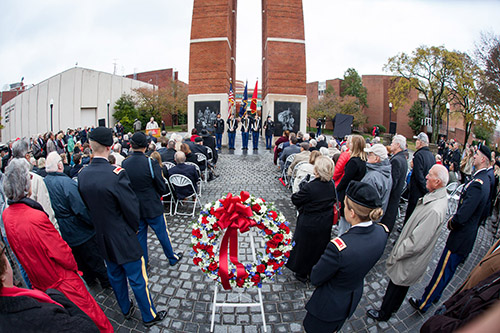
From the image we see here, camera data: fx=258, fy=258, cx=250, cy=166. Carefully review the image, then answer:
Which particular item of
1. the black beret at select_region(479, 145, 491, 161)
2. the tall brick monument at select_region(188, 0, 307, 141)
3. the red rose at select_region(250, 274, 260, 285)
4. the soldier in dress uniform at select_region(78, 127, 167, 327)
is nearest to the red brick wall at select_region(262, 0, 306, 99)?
the tall brick monument at select_region(188, 0, 307, 141)

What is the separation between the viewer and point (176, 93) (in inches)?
1443

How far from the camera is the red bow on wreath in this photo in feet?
9.07

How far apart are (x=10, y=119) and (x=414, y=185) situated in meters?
37.9

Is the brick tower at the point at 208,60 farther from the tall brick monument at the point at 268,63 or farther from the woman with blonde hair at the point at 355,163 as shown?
the woman with blonde hair at the point at 355,163

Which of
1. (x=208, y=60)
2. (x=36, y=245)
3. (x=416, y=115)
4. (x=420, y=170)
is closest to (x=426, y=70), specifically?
(x=416, y=115)

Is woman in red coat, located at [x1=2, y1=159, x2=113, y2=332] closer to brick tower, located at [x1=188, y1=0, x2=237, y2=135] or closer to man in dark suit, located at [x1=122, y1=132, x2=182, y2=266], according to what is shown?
man in dark suit, located at [x1=122, y1=132, x2=182, y2=266]

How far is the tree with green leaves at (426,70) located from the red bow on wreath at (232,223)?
33.2m

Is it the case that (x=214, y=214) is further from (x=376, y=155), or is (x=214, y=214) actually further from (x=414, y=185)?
(x=414, y=185)

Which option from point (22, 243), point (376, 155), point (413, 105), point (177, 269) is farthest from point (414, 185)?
point (413, 105)

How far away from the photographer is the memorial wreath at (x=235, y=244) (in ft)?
9.47

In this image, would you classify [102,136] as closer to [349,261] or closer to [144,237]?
[144,237]

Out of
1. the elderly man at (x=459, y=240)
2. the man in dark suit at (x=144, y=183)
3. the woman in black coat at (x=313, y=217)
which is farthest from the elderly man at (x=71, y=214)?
the elderly man at (x=459, y=240)

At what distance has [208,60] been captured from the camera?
Result: 18516 mm

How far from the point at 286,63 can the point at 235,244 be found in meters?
18.7
